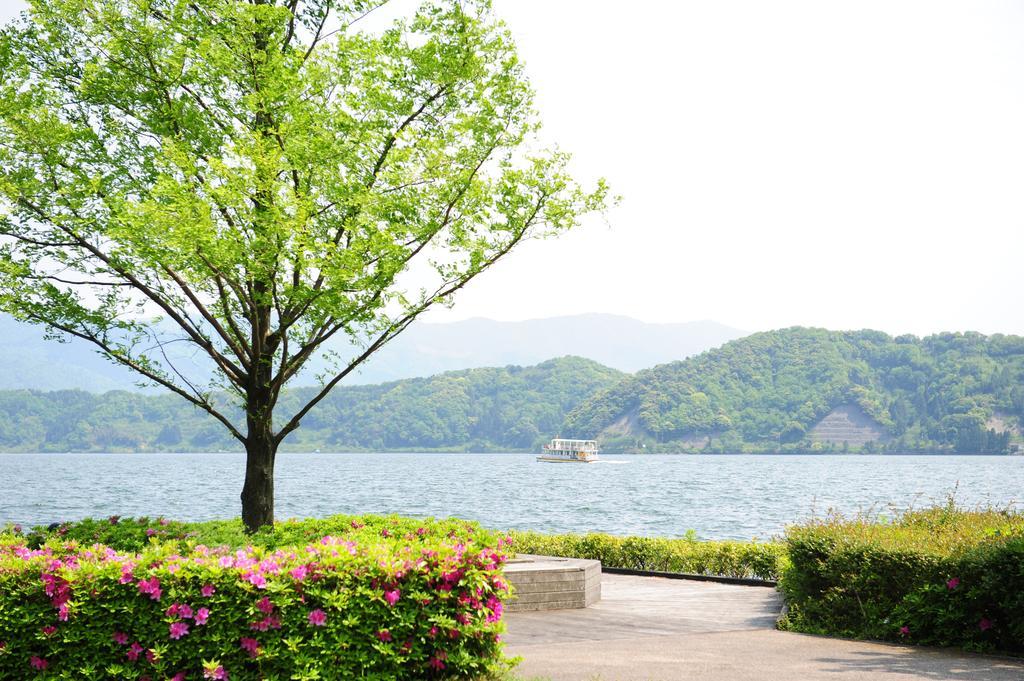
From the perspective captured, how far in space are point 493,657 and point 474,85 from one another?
833cm

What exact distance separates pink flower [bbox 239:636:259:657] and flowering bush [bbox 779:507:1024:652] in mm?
6264

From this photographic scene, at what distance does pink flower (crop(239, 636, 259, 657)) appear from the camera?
6000 mm

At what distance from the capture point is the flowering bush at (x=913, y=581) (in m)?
8.29

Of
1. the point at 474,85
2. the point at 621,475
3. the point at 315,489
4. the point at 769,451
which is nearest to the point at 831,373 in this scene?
the point at 769,451

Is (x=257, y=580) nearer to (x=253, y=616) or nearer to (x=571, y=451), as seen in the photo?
(x=253, y=616)

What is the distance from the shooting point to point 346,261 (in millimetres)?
10461

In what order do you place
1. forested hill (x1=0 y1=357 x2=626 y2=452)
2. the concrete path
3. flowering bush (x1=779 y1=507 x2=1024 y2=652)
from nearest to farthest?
1. the concrete path
2. flowering bush (x1=779 y1=507 x2=1024 y2=652)
3. forested hill (x1=0 y1=357 x2=626 y2=452)

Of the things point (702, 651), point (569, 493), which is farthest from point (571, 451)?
point (702, 651)

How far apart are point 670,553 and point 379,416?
433ft

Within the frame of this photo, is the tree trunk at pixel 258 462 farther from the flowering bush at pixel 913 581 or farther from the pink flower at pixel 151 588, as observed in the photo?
the flowering bush at pixel 913 581

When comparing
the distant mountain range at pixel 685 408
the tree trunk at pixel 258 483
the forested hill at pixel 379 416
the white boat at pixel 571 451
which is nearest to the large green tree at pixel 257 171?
the tree trunk at pixel 258 483

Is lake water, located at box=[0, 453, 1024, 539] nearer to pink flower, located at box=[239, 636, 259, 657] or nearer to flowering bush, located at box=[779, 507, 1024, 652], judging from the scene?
flowering bush, located at box=[779, 507, 1024, 652]

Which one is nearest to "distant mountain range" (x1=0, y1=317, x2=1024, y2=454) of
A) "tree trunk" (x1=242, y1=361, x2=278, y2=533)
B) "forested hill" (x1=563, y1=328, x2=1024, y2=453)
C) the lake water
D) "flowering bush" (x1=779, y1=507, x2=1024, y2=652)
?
"forested hill" (x1=563, y1=328, x2=1024, y2=453)

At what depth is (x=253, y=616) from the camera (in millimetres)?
6066
